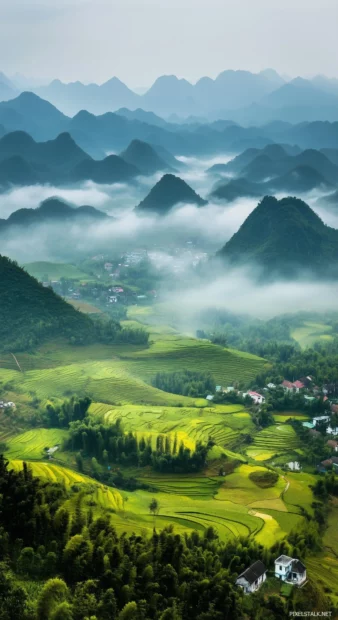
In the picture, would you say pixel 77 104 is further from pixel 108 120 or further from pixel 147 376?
pixel 147 376

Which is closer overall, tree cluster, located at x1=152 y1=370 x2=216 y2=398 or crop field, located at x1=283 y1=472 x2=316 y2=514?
crop field, located at x1=283 y1=472 x2=316 y2=514

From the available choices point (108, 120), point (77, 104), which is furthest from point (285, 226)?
point (77, 104)

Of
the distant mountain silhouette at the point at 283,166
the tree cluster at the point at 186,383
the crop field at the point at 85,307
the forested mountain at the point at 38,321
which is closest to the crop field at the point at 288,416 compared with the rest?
→ the tree cluster at the point at 186,383

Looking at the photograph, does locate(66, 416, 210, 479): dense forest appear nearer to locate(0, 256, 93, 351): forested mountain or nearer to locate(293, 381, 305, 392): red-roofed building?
locate(293, 381, 305, 392): red-roofed building

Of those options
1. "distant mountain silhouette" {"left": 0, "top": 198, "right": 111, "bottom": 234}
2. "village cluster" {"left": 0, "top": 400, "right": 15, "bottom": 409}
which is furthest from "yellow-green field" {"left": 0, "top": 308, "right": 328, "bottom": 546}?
"distant mountain silhouette" {"left": 0, "top": 198, "right": 111, "bottom": 234}

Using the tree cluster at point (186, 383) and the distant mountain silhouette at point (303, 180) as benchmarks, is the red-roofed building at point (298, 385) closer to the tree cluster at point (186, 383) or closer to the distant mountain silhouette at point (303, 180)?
the tree cluster at point (186, 383)
